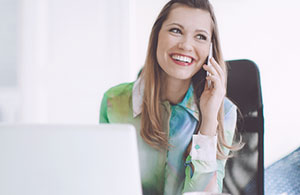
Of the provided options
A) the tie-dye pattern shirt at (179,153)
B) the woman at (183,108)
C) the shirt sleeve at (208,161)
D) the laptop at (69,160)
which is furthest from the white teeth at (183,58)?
the laptop at (69,160)

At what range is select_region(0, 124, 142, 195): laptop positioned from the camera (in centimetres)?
45

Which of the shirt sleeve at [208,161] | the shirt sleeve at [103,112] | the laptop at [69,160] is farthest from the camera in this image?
the shirt sleeve at [103,112]

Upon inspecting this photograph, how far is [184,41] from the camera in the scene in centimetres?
118

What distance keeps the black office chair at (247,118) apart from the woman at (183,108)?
0.03 metres

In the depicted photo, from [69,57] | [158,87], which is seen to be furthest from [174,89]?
[69,57]

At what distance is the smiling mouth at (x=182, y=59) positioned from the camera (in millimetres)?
1193

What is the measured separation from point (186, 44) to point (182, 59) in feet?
0.20

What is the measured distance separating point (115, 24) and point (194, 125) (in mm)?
565

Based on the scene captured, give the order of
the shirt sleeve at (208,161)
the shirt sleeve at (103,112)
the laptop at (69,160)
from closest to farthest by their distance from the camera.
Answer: the laptop at (69,160) → the shirt sleeve at (208,161) → the shirt sleeve at (103,112)

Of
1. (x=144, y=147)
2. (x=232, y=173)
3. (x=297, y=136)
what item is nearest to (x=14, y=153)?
(x=144, y=147)

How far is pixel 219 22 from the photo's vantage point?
1.17 meters

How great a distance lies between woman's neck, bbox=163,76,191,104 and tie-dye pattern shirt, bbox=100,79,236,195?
0.06 feet

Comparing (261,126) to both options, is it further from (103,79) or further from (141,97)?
(103,79)

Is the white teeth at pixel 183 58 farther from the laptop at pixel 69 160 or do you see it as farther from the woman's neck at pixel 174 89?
the laptop at pixel 69 160
